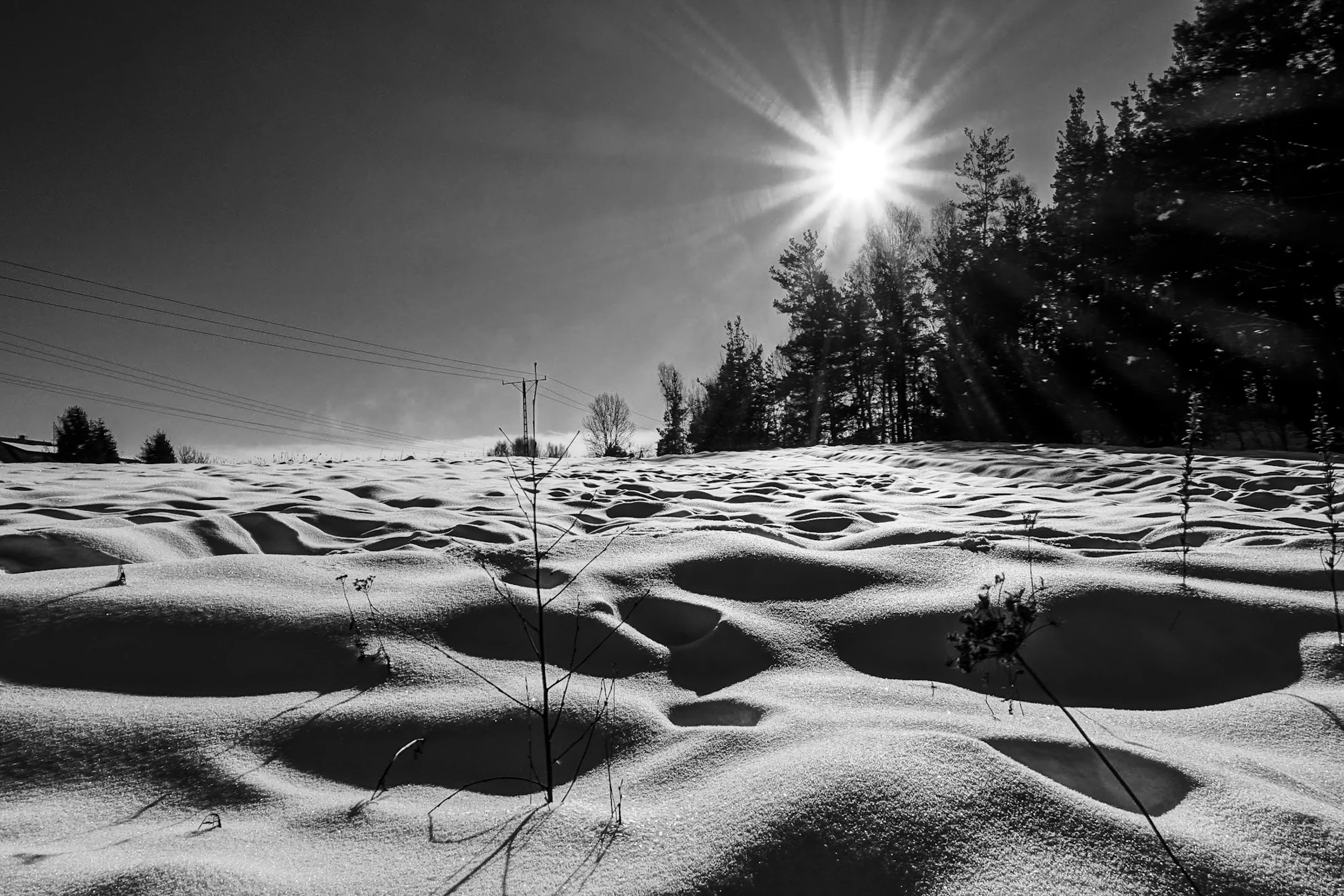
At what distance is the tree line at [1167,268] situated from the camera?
11805 millimetres

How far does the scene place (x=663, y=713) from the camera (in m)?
1.31

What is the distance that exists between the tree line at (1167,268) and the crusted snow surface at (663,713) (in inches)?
554

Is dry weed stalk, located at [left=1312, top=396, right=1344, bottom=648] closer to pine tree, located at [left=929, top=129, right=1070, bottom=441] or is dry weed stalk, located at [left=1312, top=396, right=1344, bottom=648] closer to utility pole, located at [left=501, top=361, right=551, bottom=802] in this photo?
utility pole, located at [left=501, top=361, right=551, bottom=802]

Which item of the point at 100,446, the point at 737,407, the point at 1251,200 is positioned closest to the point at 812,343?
the point at 737,407

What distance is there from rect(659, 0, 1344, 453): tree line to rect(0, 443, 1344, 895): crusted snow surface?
14076 millimetres

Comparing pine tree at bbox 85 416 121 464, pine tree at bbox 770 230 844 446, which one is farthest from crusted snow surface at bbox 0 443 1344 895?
pine tree at bbox 85 416 121 464

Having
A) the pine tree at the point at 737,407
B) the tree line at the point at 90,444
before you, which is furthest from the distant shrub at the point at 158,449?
the pine tree at the point at 737,407

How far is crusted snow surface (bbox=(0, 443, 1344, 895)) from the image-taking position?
78 cm

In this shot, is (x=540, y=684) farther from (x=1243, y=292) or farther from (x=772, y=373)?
(x=772, y=373)

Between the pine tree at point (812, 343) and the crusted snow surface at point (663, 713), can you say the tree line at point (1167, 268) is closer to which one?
the pine tree at point (812, 343)

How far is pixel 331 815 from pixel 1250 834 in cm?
131

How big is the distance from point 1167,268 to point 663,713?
17.3 metres

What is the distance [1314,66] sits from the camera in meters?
11.4

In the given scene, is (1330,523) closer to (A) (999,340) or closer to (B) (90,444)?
(A) (999,340)
